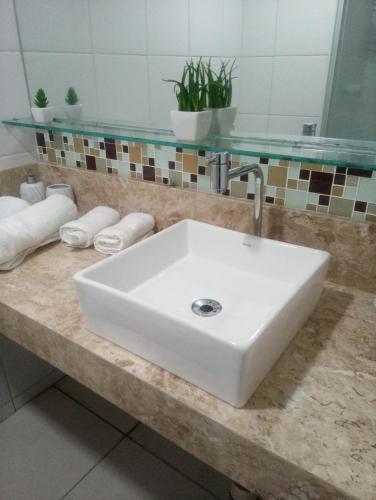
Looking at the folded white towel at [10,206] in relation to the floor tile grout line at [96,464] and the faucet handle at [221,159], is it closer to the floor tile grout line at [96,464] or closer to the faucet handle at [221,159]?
the faucet handle at [221,159]

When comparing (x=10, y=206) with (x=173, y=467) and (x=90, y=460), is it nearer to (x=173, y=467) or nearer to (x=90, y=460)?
(x=90, y=460)

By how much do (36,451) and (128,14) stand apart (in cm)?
158

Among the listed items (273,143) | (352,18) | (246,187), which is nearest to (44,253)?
(246,187)

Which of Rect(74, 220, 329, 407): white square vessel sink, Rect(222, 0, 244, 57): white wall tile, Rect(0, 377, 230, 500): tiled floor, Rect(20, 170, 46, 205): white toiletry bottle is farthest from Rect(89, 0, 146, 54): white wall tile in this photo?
Rect(0, 377, 230, 500): tiled floor

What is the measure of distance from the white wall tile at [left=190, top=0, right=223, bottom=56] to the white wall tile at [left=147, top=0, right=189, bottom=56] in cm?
2

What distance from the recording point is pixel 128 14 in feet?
3.94

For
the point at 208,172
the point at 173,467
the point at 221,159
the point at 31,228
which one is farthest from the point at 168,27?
the point at 173,467

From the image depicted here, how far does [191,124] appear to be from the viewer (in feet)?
3.39

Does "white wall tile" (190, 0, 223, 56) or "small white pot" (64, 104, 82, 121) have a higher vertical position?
"white wall tile" (190, 0, 223, 56)

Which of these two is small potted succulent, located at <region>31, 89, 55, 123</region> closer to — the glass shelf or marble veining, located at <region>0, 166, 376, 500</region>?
the glass shelf

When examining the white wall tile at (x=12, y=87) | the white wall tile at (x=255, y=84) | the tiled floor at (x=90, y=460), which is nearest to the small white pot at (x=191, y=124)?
the white wall tile at (x=255, y=84)

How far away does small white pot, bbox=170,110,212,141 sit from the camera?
1.03 meters

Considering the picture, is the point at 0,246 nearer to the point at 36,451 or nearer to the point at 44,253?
the point at 44,253

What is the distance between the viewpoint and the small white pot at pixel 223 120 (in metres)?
1.08
